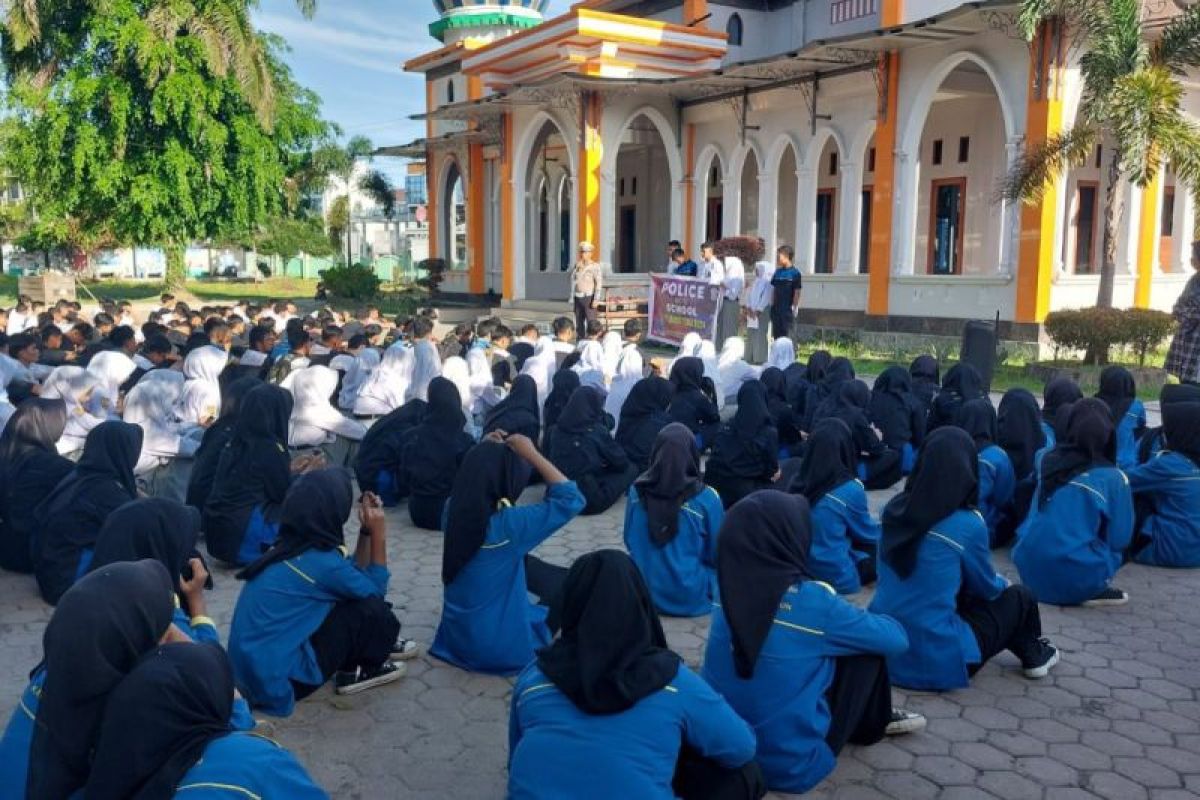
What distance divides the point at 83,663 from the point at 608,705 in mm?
1211

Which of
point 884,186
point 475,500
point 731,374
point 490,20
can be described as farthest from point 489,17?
point 475,500

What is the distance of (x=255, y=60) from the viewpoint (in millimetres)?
22391

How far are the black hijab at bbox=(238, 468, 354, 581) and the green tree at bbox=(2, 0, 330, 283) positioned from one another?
66.3 ft

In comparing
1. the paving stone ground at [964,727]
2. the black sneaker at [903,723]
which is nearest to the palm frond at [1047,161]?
the paving stone ground at [964,727]

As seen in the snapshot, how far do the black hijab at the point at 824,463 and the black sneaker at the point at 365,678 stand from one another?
2.06m

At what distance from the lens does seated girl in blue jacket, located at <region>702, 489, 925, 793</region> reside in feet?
10.2

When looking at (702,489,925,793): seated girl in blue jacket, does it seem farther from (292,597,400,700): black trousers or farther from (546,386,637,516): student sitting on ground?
(546,386,637,516): student sitting on ground

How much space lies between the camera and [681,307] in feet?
45.1

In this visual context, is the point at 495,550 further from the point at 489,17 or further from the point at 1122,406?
the point at 489,17

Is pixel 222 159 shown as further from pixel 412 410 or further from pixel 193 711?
pixel 193 711

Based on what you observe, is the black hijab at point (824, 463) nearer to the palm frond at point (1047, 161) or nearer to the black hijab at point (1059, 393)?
the black hijab at point (1059, 393)

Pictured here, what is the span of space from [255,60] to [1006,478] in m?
21.0

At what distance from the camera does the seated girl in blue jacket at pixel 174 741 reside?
2152mm

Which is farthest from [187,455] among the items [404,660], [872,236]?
[872,236]
